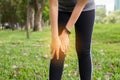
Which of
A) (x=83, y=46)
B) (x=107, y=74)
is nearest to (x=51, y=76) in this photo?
(x=83, y=46)

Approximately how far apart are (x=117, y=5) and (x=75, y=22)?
11761cm

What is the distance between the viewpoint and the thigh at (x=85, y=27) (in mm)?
3551

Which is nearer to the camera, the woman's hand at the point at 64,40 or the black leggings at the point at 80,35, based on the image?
the woman's hand at the point at 64,40

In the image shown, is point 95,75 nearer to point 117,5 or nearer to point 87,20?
point 87,20

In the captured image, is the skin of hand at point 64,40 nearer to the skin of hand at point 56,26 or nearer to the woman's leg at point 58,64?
the skin of hand at point 56,26

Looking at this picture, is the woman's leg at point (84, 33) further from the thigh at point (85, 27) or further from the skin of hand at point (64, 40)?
the skin of hand at point (64, 40)

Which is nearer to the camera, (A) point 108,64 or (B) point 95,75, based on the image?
(B) point 95,75

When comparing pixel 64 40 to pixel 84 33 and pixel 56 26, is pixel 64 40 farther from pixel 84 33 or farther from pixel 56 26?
pixel 84 33

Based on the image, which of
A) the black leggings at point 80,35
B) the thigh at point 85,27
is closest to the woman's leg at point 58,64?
the black leggings at point 80,35

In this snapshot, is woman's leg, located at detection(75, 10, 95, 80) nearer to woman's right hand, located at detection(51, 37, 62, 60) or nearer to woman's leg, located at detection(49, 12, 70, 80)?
woman's leg, located at detection(49, 12, 70, 80)

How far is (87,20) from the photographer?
3557 millimetres

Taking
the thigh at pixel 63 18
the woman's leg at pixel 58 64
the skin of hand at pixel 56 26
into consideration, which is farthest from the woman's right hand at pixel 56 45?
the thigh at pixel 63 18

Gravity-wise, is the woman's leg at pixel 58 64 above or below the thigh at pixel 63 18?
below

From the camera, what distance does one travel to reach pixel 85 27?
3553 mm
